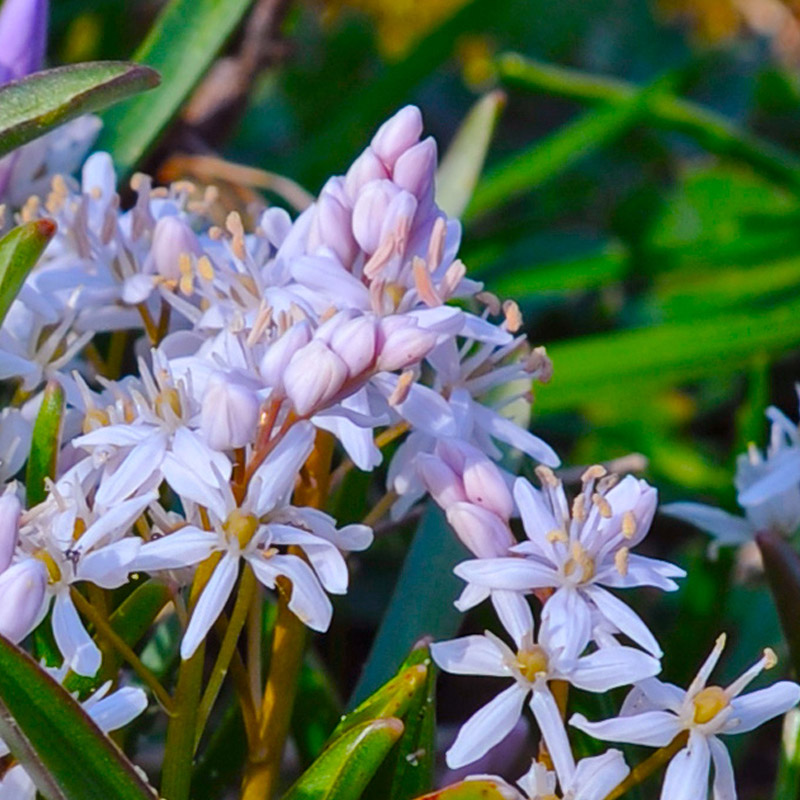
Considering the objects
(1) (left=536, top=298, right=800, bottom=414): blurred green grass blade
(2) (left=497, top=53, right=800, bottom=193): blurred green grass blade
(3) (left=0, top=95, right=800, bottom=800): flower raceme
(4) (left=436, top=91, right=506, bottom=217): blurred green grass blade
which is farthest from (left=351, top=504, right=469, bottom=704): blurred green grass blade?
(2) (left=497, top=53, right=800, bottom=193): blurred green grass blade

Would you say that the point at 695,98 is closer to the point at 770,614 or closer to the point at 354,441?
the point at 770,614

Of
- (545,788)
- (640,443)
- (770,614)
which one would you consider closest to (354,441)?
(545,788)

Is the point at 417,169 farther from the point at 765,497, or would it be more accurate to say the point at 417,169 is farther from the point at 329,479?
the point at 765,497

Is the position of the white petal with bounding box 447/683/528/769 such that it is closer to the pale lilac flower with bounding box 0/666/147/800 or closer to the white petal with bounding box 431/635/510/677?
the white petal with bounding box 431/635/510/677

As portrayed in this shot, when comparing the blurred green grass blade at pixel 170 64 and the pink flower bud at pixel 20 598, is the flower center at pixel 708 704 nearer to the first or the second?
the pink flower bud at pixel 20 598

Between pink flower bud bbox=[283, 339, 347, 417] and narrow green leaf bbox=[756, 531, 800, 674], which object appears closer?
pink flower bud bbox=[283, 339, 347, 417]
